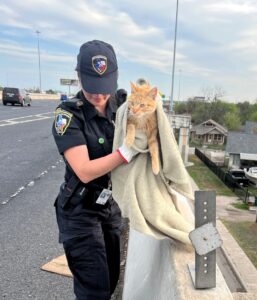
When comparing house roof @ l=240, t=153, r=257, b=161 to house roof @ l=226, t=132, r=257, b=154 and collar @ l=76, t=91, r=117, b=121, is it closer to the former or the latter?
house roof @ l=226, t=132, r=257, b=154

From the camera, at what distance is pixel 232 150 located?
4856 cm

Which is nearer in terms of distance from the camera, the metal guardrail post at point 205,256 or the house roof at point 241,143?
the metal guardrail post at point 205,256

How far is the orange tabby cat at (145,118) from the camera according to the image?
6.91 feet

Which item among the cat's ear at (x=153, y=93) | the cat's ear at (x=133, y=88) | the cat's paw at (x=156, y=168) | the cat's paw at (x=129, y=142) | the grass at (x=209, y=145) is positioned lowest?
the grass at (x=209, y=145)

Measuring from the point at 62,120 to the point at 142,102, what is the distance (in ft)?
1.77

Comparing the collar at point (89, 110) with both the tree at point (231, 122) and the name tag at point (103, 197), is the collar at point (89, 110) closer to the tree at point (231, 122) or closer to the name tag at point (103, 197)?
the name tag at point (103, 197)

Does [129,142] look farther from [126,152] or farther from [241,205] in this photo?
[241,205]

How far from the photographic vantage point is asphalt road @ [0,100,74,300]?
3.77m

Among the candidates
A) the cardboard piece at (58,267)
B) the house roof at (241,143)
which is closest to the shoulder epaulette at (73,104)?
the cardboard piece at (58,267)

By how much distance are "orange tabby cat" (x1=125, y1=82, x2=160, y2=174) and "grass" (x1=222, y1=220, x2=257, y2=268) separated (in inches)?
523

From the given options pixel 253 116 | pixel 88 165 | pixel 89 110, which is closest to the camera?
pixel 88 165

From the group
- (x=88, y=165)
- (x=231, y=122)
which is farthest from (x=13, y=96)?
(x=231, y=122)

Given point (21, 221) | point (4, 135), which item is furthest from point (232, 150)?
point (21, 221)

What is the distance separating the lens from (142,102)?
2.11 metres
